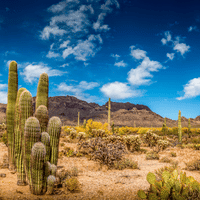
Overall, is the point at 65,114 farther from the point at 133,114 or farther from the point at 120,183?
the point at 120,183

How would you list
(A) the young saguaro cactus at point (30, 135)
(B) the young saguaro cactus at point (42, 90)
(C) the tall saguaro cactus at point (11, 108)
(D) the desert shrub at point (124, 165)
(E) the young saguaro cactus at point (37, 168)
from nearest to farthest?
(E) the young saguaro cactus at point (37, 168), (A) the young saguaro cactus at point (30, 135), (B) the young saguaro cactus at point (42, 90), (C) the tall saguaro cactus at point (11, 108), (D) the desert shrub at point (124, 165)

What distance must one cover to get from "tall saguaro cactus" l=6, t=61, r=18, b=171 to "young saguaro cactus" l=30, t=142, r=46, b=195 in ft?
8.36

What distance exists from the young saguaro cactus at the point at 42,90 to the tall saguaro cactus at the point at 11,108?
1572 mm

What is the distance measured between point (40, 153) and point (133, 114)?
260 feet

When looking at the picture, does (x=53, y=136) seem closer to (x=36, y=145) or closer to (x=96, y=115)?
(x=36, y=145)

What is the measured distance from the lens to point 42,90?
5.71 meters

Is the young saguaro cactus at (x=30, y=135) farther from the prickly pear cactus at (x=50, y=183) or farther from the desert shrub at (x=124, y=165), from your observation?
the desert shrub at (x=124, y=165)

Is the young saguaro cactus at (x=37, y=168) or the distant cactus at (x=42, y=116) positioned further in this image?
the distant cactus at (x=42, y=116)

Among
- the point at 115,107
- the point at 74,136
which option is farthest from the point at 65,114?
the point at 74,136

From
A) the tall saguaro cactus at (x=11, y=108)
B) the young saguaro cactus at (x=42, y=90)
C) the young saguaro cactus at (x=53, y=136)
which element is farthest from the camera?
the tall saguaro cactus at (x=11, y=108)

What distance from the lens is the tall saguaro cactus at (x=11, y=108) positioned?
20.8ft

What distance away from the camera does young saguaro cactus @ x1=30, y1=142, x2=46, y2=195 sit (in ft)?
13.4

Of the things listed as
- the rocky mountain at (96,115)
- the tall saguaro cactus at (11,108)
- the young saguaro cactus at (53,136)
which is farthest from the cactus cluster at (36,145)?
the rocky mountain at (96,115)

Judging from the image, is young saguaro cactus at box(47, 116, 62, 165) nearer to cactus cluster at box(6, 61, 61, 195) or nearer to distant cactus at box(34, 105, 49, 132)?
cactus cluster at box(6, 61, 61, 195)
